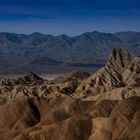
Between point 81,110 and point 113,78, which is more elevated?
point 113,78

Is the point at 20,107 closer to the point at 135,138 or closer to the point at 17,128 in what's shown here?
the point at 17,128

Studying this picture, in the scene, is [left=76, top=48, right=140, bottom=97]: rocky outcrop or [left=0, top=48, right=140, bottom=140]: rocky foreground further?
[left=76, top=48, right=140, bottom=97]: rocky outcrop

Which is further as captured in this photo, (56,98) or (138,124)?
(56,98)

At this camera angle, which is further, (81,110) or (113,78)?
(113,78)

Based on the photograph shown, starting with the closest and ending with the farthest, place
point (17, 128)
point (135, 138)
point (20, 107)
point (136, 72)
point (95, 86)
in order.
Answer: point (135, 138) → point (17, 128) → point (20, 107) → point (95, 86) → point (136, 72)

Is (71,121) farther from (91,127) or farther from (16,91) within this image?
(16,91)

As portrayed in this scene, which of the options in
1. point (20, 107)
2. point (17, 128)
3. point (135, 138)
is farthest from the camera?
point (20, 107)

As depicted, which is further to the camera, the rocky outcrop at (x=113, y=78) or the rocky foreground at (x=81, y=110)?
the rocky outcrop at (x=113, y=78)

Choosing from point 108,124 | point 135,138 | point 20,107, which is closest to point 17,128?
point 20,107
